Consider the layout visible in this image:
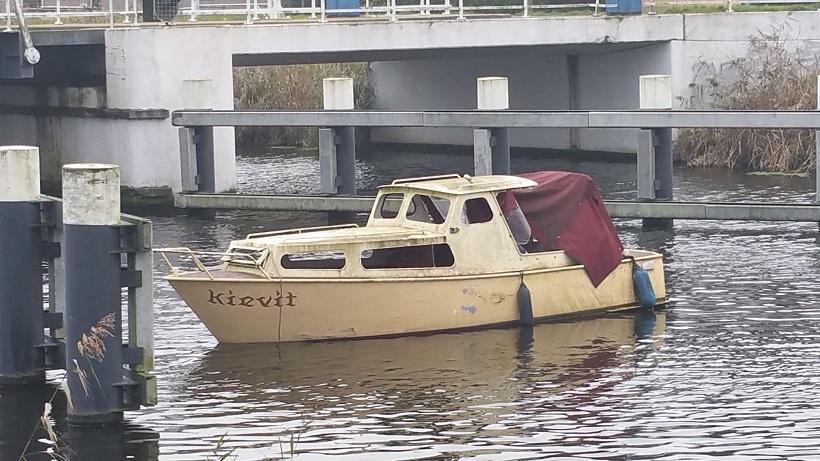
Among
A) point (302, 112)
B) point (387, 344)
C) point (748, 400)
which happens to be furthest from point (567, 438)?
point (302, 112)

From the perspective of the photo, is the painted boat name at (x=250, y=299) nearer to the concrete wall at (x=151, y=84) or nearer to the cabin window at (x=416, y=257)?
the cabin window at (x=416, y=257)

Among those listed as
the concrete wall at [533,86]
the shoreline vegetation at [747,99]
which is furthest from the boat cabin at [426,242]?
the concrete wall at [533,86]

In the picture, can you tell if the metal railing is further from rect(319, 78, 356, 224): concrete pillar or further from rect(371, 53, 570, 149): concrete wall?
rect(319, 78, 356, 224): concrete pillar

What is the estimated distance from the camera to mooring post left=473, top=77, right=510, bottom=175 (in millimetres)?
31812

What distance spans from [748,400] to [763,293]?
6982mm

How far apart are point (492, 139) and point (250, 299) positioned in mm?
12655

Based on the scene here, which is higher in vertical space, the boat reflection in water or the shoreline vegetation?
the shoreline vegetation

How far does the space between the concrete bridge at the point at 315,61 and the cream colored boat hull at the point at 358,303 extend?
46.7ft

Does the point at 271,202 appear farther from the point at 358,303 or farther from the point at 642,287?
the point at 358,303

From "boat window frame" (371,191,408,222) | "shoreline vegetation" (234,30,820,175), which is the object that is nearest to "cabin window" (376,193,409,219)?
"boat window frame" (371,191,408,222)

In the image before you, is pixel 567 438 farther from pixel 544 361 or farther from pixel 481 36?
pixel 481 36

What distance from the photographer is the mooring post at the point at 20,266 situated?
→ 17391 mm

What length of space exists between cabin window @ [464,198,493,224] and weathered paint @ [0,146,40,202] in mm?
6269

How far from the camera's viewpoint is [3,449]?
15703 millimetres
